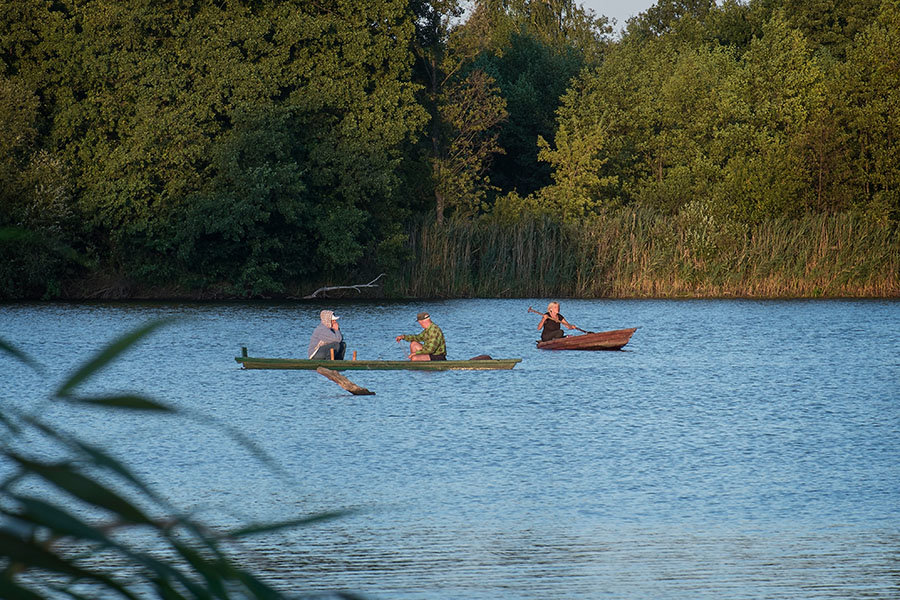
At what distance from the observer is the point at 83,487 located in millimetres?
986

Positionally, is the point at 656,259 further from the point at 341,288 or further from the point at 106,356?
the point at 106,356

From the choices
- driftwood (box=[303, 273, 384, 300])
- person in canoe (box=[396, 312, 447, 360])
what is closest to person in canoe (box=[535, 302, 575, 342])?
person in canoe (box=[396, 312, 447, 360])

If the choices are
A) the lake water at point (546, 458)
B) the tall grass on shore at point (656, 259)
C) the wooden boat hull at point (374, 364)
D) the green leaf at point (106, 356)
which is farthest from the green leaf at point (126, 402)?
the tall grass on shore at point (656, 259)

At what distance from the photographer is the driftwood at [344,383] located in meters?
18.6

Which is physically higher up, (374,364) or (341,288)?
(341,288)

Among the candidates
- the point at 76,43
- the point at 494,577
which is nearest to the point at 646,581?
the point at 494,577

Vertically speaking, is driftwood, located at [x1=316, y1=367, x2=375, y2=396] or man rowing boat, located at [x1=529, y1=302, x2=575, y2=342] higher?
man rowing boat, located at [x1=529, y1=302, x2=575, y2=342]

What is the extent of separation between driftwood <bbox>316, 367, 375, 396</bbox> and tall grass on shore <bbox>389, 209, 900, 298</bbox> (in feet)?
69.3

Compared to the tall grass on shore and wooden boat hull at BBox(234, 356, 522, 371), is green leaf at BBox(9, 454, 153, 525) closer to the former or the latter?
wooden boat hull at BBox(234, 356, 522, 371)

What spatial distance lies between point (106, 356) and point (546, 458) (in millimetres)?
12432

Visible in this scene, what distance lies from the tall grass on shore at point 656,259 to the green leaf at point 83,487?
38525mm

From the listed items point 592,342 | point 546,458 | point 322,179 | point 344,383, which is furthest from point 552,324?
point 322,179

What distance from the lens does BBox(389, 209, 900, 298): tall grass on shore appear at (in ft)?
128

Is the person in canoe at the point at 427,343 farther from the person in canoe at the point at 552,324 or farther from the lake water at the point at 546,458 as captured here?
the person in canoe at the point at 552,324
